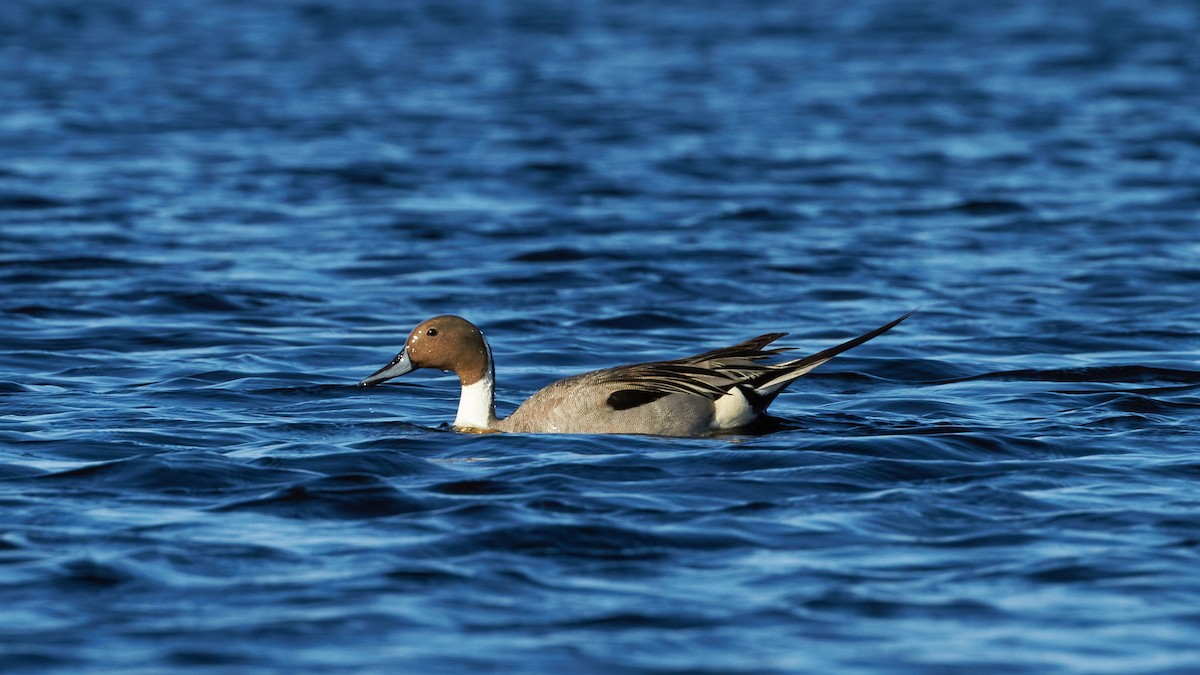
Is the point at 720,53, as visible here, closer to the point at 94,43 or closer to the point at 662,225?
the point at 94,43

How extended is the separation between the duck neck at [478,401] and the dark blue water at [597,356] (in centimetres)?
36

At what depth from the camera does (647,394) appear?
28.1 feet

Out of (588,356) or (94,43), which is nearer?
(588,356)

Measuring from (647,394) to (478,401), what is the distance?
961 mm

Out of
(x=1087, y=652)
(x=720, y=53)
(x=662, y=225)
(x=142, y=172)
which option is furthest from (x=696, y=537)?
(x=720, y=53)

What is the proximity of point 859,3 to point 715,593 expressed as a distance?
117ft

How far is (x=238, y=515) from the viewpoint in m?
7.01

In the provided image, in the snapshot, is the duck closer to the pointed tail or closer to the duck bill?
the pointed tail

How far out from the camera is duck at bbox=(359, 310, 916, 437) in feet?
28.2

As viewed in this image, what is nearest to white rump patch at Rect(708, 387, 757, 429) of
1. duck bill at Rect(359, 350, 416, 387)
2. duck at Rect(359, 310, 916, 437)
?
duck at Rect(359, 310, 916, 437)

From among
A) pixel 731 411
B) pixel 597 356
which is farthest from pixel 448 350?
pixel 597 356

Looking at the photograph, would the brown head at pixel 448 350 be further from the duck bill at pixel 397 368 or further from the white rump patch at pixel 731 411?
the white rump patch at pixel 731 411

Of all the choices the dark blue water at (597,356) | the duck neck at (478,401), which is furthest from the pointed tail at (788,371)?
the duck neck at (478,401)

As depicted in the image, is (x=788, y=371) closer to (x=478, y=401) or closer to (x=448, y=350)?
(x=478, y=401)
